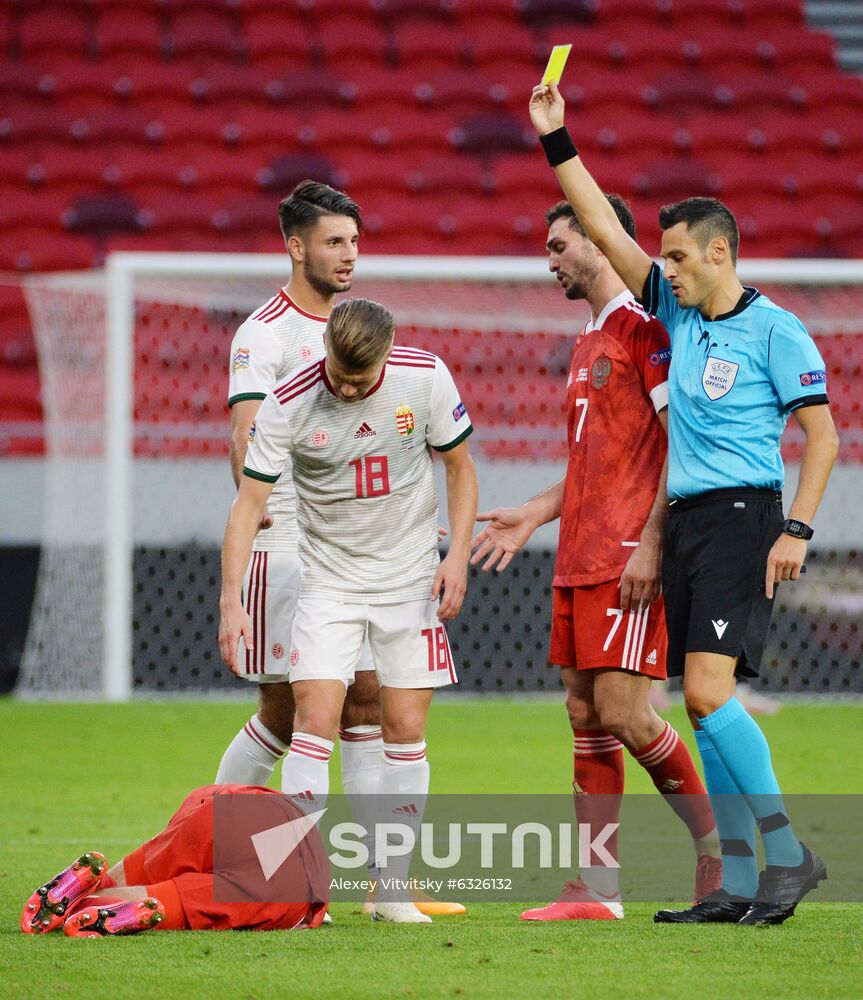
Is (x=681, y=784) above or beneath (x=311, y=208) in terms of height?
beneath

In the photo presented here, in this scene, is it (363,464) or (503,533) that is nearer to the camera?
(363,464)

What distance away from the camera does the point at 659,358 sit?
440 centimetres

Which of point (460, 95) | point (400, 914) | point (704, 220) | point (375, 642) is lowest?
point (400, 914)

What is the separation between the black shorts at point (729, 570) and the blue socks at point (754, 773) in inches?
6.4

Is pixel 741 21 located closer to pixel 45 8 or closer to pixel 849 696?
pixel 45 8

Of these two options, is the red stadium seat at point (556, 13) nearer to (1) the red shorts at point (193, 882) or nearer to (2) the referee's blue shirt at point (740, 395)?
(2) the referee's blue shirt at point (740, 395)

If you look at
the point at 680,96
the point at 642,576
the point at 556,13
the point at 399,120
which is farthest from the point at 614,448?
the point at 556,13

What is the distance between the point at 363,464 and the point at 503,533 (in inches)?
20.4

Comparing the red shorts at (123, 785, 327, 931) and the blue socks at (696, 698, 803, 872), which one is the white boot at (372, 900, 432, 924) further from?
the blue socks at (696, 698, 803, 872)

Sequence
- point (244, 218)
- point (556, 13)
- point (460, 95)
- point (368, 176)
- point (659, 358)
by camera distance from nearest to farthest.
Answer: point (659, 358), point (244, 218), point (368, 176), point (460, 95), point (556, 13)

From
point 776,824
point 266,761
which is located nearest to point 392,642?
point 266,761

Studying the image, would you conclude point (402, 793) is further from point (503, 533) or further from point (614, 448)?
point (614, 448)

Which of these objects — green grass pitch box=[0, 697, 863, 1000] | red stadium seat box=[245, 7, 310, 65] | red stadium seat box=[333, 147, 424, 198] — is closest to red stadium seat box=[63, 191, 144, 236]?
red stadium seat box=[333, 147, 424, 198]

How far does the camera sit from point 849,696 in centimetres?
1128
